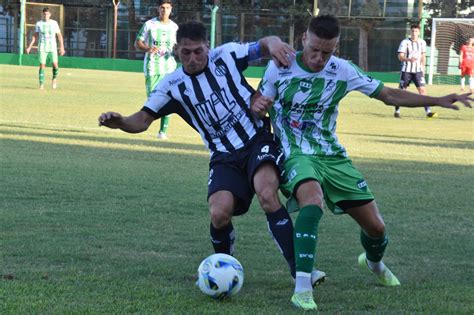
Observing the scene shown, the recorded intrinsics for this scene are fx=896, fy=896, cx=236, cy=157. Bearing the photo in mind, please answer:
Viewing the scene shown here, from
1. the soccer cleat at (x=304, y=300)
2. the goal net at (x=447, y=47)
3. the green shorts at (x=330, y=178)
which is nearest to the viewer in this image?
the soccer cleat at (x=304, y=300)

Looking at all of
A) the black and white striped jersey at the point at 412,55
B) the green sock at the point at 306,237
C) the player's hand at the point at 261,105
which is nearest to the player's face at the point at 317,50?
the player's hand at the point at 261,105

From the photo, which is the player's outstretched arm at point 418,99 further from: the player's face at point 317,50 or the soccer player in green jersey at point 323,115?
the player's face at point 317,50

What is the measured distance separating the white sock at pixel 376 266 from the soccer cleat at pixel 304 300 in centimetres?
79

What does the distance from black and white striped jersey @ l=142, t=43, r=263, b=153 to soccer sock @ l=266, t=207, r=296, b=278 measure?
1.91 feet

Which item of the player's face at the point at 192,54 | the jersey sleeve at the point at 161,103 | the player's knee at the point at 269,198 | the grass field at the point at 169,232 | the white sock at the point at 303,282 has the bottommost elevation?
the grass field at the point at 169,232

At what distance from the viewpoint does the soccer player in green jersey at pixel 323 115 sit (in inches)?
207

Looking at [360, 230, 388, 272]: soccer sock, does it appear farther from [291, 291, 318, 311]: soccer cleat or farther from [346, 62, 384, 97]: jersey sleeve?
[346, 62, 384, 97]: jersey sleeve

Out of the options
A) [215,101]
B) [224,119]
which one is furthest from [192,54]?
[224,119]

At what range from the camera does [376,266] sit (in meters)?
5.47

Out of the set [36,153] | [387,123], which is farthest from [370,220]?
[387,123]

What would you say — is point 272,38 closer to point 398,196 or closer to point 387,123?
point 398,196

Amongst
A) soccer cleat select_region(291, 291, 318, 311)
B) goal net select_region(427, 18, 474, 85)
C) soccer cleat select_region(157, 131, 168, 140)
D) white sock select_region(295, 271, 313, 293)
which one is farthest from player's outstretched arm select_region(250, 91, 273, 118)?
goal net select_region(427, 18, 474, 85)

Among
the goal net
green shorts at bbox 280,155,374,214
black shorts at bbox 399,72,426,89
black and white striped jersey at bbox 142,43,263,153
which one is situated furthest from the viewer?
the goal net

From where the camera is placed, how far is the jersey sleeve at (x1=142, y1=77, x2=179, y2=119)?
5.73m
